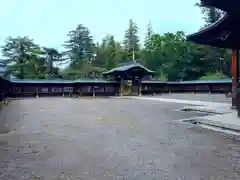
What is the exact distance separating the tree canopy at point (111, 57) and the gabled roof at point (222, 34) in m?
25.5

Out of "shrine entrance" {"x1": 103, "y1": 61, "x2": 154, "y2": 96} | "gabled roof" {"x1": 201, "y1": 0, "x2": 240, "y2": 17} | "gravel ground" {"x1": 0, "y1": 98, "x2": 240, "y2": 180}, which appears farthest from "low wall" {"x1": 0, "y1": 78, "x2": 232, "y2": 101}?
"gabled roof" {"x1": 201, "y1": 0, "x2": 240, "y2": 17}

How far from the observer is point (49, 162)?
414 centimetres

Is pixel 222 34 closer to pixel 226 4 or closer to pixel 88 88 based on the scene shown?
pixel 226 4

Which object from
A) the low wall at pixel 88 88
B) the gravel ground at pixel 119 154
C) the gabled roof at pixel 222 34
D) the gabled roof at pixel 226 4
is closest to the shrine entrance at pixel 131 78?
the low wall at pixel 88 88

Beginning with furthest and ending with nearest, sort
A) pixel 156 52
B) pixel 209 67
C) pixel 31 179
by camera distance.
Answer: pixel 156 52 → pixel 209 67 → pixel 31 179

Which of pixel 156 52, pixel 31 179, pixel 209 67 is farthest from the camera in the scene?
A: pixel 156 52

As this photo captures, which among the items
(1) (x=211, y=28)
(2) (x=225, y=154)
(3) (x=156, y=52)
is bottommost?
(2) (x=225, y=154)

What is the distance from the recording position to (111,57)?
45.8 metres

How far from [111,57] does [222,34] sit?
1416 inches

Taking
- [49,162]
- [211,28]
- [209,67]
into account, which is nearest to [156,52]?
[209,67]

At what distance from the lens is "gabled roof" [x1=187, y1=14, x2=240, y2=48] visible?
9727 mm

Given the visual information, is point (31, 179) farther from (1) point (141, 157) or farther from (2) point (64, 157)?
(1) point (141, 157)

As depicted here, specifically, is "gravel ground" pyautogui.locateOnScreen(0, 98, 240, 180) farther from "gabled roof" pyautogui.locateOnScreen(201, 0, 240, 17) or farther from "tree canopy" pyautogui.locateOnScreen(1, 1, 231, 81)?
"tree canopy" pyautogui.locateOnScreen(1, 1, 231, 81)

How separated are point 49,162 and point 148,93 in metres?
27.1
